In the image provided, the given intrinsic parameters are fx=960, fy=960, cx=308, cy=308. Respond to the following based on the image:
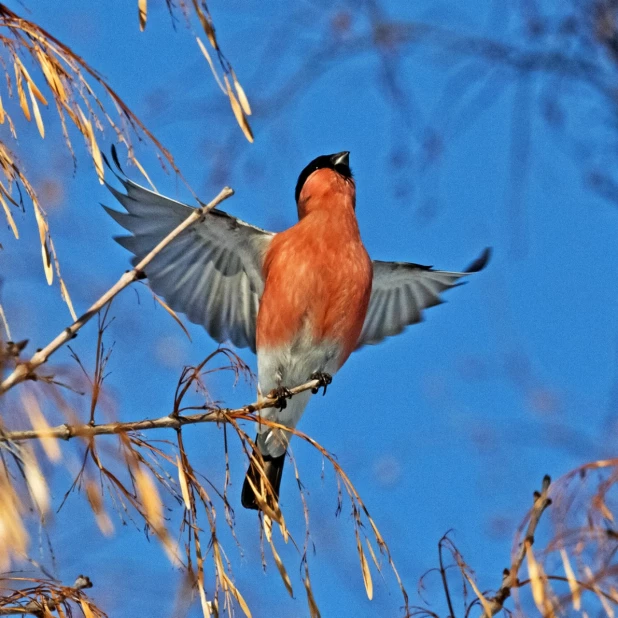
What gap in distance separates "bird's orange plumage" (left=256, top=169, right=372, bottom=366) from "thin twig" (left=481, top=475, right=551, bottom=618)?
178 cm

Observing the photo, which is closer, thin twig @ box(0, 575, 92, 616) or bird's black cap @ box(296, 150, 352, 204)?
thin twig @ box(0, 575, 92, 616)

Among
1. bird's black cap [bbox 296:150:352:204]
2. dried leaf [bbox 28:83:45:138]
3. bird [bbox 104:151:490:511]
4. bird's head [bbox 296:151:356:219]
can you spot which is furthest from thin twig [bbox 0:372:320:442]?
bird's black cap [bbox 296:150:352:204]

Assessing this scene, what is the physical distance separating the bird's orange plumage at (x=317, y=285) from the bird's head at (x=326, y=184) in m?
0.13

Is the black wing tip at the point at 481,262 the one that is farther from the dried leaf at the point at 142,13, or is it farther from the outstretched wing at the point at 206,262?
the dried leaf at the point at 142,13

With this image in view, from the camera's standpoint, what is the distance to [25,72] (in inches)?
47.1

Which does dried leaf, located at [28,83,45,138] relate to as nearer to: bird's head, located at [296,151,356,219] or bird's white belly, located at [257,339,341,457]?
bird's white belly, located at [257,339,341,457]

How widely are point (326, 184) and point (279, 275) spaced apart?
0.46 metres

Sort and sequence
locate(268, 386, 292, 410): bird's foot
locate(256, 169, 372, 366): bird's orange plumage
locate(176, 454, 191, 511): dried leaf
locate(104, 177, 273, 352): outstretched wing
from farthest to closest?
locate(104, 177, 273, 352): outstretched wing
locate(256, 169, 372, 366): bird's orange plumage
locate(268, 386, 292, 410): bird's foot
locate(176, 454, 191, 511): dried leaf

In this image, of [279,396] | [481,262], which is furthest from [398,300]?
[279,396]

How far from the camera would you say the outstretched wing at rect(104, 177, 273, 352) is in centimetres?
292

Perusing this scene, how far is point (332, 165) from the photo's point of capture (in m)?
3.32

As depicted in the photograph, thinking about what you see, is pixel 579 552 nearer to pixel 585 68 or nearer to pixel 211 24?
pixel 211 24

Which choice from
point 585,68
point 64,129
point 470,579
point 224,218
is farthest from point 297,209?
point 470,579

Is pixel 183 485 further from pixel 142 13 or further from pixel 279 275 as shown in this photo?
pixel 279 275
